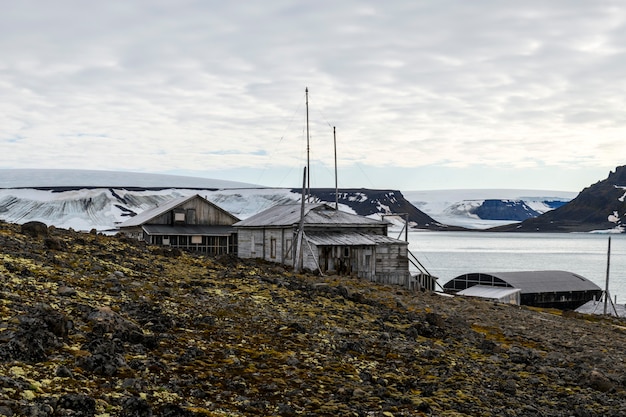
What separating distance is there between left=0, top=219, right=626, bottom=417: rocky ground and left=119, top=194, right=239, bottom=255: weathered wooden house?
33.1m

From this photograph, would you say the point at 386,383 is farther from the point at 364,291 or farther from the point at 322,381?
the point at 364,291

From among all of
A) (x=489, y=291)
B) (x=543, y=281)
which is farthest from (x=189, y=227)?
(x=543, y=281)

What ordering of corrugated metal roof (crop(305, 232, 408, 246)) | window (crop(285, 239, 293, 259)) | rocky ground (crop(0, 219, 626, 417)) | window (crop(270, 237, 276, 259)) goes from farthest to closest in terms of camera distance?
window (crop(270, 237, 276, 259)) < window (crop(285, 239, 293, 259)) < corrugated metal roof (crop(305, 232, 408, 246)) < rocky ground (crop(0, 219, 626, 417))

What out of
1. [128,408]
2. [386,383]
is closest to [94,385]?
[128,408]

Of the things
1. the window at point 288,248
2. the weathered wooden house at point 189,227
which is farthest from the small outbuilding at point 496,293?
the weathered wooden house at point 189,227

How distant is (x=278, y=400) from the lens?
33.7ft

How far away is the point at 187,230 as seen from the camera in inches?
2184

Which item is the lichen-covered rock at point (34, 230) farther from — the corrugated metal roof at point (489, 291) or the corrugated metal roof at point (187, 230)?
the corrugated metal roof at point (489, 291)

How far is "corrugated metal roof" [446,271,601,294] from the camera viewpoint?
5909 centimetres

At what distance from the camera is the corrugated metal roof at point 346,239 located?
37.6 meters

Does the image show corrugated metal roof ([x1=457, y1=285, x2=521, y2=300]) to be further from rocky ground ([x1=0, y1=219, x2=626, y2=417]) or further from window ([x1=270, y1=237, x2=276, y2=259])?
rocky ground ([x1=0, y1=219, x2=626, y2=417])

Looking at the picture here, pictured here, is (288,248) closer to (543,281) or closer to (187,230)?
(187,230)

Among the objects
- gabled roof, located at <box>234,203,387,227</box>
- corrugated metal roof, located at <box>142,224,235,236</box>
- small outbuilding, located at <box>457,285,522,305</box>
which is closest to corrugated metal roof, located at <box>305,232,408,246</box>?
gabled roof, located at <box>234,203,387,227</box>

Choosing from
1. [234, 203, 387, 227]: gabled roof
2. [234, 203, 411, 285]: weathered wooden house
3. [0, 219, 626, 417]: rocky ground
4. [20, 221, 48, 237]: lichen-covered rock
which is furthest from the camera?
[234, 203, 387, 227]: gabled roof
